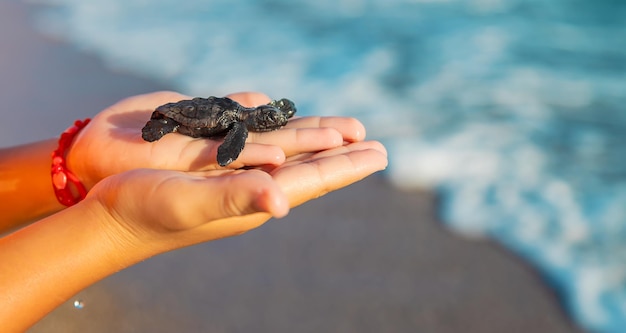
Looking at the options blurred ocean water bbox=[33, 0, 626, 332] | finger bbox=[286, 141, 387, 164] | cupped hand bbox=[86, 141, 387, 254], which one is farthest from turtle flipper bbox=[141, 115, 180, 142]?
blurred ocean water bbox=[33, 0, 626, 332]

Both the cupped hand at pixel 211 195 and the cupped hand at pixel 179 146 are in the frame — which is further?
the cupped hand at pixel 179 146

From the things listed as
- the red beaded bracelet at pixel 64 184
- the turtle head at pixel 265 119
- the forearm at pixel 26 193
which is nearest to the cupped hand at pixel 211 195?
the turtle head at pixel 265 119

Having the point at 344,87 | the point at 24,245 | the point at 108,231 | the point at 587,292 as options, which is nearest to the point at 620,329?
the point at 587,292

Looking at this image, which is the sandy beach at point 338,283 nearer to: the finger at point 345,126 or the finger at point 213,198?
the finger at point 345,126

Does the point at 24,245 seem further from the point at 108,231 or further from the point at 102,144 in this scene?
the point at 102,144

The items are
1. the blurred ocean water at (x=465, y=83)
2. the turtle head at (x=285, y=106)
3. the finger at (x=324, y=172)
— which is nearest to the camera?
the finger at (x=324, y=172)
